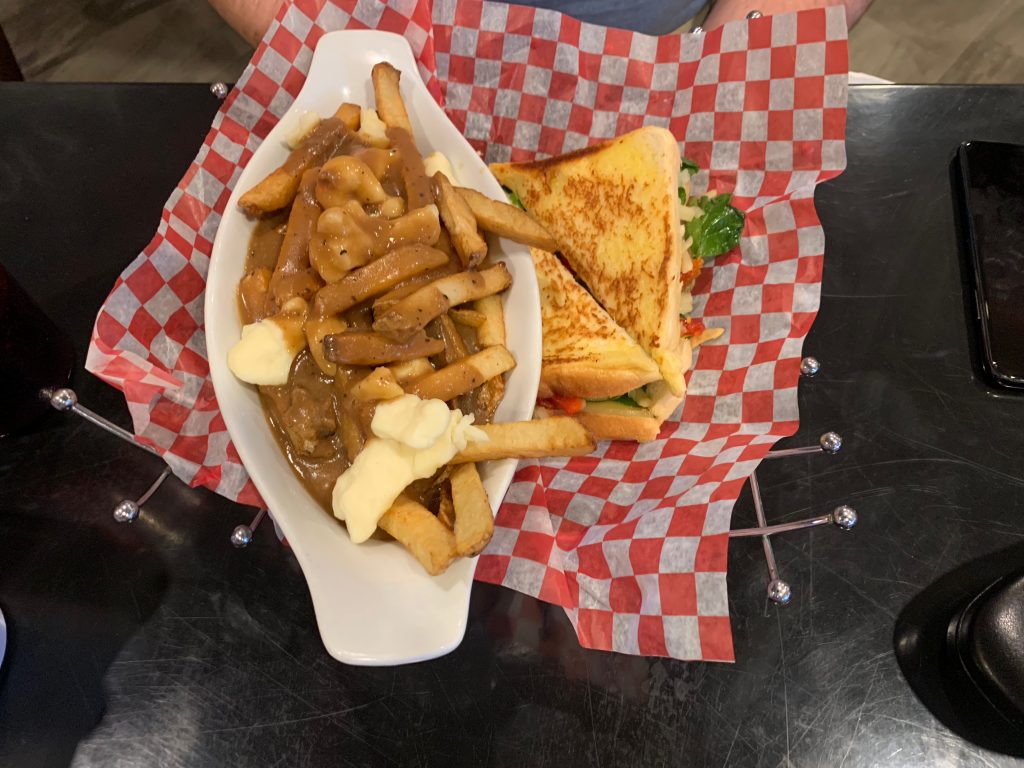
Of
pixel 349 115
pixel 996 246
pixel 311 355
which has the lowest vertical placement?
pixel 996 246

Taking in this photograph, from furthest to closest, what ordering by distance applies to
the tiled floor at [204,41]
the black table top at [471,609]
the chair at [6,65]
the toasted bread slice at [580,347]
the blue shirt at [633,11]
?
the tiled floor at [204,41] < the chair at [6,65] < the blue shirt at [633,11] < the toasted bread slice at [580,347] < the black table top at [471,609]

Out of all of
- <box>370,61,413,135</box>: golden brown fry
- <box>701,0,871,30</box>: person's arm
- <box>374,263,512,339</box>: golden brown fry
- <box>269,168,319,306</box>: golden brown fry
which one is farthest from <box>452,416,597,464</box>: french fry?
<box>701,0,871,30</box>: person's arm

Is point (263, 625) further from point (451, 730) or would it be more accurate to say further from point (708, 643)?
point (708, 643)

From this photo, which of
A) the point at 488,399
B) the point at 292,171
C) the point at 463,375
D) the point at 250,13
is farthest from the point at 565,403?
the point at 250,13

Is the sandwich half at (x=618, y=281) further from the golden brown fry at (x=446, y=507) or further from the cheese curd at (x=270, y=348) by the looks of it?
the cheese curd at (x=270, y=348)

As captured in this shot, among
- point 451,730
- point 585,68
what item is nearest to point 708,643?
point 451,730

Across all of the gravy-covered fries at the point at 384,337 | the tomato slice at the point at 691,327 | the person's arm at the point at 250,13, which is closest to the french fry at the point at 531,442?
the gravy-covered fries at the point at 384,337

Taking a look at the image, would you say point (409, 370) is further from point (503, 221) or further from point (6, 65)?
point (6, 65)
